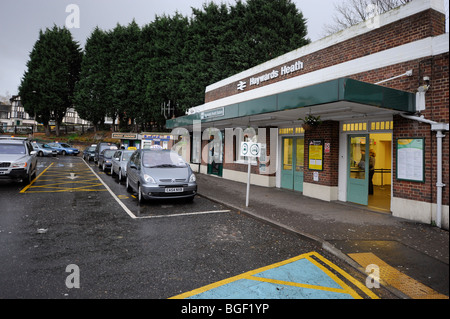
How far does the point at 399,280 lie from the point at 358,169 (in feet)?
18.5

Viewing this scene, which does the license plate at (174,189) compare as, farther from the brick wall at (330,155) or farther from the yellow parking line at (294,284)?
the yellow parking line at (294,284)

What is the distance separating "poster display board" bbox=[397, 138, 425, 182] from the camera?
671cm

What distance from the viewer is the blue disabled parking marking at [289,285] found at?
11.3 ft

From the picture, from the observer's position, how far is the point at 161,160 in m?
9.61

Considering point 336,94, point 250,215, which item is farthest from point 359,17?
point 250,215

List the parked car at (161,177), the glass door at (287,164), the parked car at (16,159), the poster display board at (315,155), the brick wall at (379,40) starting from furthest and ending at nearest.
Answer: the glass door at (287,164) < the parked car at (16,159) < the poster display board at (315,155) < the parked car at (161,177) < the brick wall at (379,40)

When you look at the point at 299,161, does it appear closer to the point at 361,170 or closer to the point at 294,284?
the point at 361,170

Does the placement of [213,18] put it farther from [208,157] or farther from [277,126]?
[277,126]

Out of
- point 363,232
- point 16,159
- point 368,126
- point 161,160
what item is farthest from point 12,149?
point 368,126

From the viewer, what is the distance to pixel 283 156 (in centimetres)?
1226

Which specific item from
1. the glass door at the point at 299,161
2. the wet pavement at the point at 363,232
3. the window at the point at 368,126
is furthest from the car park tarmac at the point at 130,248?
the window at the point at 368,126

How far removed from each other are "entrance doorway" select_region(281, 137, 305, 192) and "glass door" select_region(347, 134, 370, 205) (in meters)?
2.22

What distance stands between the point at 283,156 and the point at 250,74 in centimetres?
501

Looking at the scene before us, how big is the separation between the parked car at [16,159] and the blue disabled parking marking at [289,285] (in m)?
10.6
